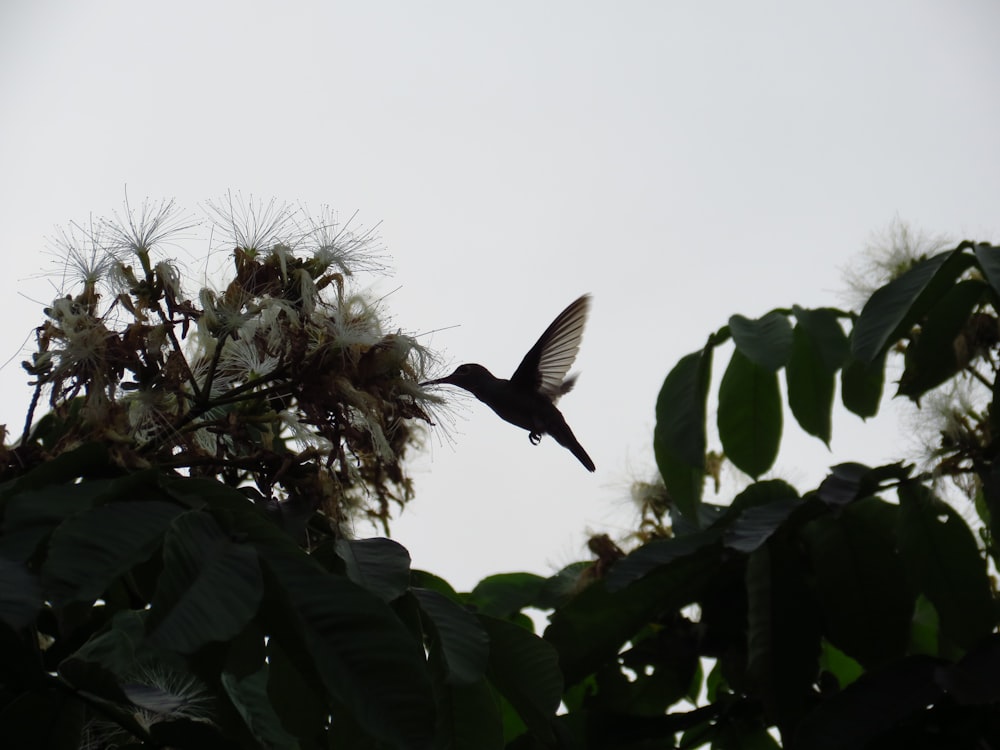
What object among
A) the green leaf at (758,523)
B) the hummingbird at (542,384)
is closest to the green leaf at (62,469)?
the green leaf at (758,523)

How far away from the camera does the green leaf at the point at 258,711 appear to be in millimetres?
1924

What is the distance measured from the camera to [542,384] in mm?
3156

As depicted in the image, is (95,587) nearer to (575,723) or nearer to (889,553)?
(575,723)

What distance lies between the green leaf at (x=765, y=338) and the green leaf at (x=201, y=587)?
54.6 inches

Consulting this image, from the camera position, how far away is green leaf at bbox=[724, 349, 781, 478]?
2.79 metres

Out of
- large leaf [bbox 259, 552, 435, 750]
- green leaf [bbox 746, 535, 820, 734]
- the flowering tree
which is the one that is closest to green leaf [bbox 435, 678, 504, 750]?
the flowering tree

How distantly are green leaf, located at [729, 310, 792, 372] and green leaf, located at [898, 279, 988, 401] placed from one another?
31 cm

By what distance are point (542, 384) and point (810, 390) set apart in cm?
75

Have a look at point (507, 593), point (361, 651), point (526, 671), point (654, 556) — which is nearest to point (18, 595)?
point (361, 651)

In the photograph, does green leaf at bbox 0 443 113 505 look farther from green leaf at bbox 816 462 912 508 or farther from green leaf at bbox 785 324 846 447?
green leaf at bbox 785 324 846 447

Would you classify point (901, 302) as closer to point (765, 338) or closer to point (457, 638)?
point (765, 338)

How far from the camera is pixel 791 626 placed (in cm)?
238

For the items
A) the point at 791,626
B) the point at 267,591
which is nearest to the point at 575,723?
the point at 791,626

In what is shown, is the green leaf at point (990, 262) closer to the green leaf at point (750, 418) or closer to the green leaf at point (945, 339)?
the green leaf at point (945, 339)
